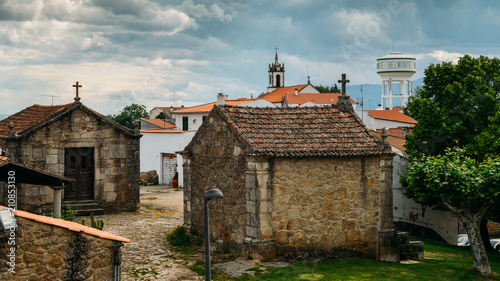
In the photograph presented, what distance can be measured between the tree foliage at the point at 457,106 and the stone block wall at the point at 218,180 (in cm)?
971

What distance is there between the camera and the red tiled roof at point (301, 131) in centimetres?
1634

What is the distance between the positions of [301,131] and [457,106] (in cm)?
962

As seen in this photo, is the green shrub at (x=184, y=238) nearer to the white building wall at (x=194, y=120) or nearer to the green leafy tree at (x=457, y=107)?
the green leafy tree at (x=457, y=107)

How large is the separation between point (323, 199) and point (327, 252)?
1677 millimetres

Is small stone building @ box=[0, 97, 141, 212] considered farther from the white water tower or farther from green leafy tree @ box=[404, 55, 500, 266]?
the white water tower

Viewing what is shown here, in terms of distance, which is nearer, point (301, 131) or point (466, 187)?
point (466, 187)

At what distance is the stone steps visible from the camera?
24.0 meters

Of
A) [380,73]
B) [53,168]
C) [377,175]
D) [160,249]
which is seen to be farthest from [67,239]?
[380,73]

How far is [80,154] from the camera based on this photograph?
24641mm

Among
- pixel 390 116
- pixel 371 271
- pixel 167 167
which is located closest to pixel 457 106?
pixel 371 271

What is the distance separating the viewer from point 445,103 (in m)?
23.7

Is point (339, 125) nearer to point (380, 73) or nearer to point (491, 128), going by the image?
point (491, 128)

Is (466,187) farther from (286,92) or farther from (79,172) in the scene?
(286,92)

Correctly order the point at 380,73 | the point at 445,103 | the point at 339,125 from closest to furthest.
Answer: the point at 339,125 < the point at 445,103 < the point at 380,73
